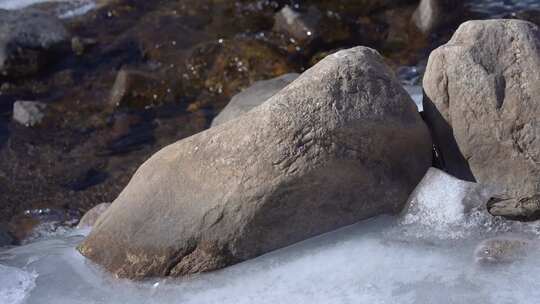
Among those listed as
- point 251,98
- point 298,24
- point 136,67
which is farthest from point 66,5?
point 251,98

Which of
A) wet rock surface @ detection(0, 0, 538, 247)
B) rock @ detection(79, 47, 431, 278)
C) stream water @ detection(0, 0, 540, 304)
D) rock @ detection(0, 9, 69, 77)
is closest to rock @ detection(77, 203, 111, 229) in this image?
wet rock surface @ detection(0, 0, 538, 247)

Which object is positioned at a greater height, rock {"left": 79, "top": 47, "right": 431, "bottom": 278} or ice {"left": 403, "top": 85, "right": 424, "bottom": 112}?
rock {"left": 79, "top": 47, "right": 431, "bottom": 278}

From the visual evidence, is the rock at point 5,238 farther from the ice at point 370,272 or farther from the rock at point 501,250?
the rock at point 501,250

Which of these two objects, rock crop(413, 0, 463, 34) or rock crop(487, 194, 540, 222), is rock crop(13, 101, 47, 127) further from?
A: rock crop(487, 194, 540, 222)

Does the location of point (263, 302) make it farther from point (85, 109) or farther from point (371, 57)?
point (85, 109)

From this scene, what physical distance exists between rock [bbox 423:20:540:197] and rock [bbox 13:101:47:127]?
12.5 ft

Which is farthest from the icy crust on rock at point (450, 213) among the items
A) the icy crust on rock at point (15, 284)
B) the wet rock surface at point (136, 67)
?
the wet rock surface at point (136, 67)

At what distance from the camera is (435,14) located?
7.96 m

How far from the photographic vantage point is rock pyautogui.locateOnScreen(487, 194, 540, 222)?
13.0 ft

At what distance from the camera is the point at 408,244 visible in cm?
394

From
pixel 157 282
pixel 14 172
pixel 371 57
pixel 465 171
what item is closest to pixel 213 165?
pixel 157 282

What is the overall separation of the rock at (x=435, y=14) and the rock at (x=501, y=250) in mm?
4283

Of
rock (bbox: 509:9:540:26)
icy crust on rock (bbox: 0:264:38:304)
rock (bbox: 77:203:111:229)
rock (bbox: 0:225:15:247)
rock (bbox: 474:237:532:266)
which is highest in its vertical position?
rock (bbox: 474:237:532:266)

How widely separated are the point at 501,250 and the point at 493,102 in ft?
2.34
